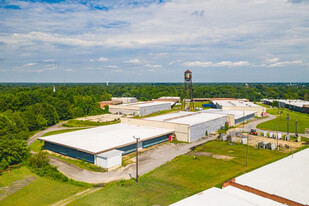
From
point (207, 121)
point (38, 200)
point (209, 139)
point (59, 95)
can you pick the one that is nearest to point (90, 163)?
point (38, 200)

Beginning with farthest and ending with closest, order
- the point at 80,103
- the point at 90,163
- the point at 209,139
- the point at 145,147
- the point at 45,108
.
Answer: the point at 80,103 < the point at 45,108 < the point at 209,139 < the point at 145,147 < the point at 90,163

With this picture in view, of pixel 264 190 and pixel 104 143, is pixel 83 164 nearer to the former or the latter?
pixel 104 143

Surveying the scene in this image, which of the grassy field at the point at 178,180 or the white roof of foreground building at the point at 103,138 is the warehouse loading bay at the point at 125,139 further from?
the grassy field at the point at 178,180

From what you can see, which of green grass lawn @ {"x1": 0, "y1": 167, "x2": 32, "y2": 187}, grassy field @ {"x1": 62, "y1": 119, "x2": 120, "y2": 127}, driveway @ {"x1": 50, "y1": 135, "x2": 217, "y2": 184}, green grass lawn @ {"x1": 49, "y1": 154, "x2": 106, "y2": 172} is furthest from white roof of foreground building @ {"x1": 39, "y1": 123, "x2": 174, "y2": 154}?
grassy field @ {"x1": 62, "y1": 119, "x2": 120, "y2": 127}

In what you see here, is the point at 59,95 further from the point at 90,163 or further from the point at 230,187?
the point at 230,187

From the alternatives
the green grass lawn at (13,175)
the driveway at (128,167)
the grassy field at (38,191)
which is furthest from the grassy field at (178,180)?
the green grass lawn at (13,175)

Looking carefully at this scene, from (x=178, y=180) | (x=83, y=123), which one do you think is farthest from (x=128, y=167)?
(x=83, y=123)
